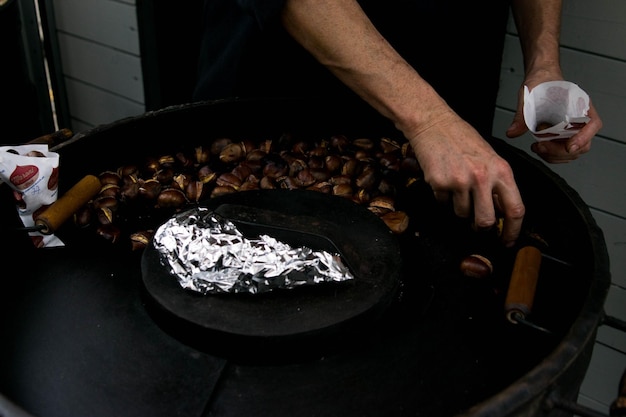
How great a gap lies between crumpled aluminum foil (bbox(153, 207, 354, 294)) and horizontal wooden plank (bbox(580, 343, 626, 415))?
1606mm

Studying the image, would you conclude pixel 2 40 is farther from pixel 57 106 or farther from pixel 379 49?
pixel 379 49

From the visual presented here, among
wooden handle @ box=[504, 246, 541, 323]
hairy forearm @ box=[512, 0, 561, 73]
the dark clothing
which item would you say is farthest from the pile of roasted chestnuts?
hairy forearm @ box=[512, 0, 561, 73]

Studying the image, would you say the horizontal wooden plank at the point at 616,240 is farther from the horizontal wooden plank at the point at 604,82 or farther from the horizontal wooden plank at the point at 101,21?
the horizontal wooden plank at the point at 101,21

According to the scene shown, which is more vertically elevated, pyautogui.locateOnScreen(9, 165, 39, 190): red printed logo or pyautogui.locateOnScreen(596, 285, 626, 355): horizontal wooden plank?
pyautogui.locateOnScreen(9, 165, 39, 190): red printed logo

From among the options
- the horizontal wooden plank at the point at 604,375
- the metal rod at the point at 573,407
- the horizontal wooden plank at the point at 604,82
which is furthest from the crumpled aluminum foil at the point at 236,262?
the horizontal wooden plank at the point at 604,375

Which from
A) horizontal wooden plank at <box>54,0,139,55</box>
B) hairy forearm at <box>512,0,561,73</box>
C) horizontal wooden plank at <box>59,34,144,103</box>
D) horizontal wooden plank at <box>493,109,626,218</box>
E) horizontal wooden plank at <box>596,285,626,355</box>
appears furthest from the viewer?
horizontal wooden plank at <box>59,34,144,103</box>

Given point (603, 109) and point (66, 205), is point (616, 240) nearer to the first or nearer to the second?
point (603, 109)

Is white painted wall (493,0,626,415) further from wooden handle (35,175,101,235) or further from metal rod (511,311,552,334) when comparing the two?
wooden handle (35,175,101,235)

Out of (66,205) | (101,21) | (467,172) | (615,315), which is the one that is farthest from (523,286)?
(101,21)

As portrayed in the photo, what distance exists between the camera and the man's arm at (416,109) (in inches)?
48.2

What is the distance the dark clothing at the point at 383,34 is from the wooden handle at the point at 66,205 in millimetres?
524

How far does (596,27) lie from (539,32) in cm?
38

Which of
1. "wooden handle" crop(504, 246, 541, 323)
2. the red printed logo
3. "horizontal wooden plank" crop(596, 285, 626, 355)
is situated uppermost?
the red printed logo

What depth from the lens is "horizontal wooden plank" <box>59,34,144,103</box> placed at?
3.12m
